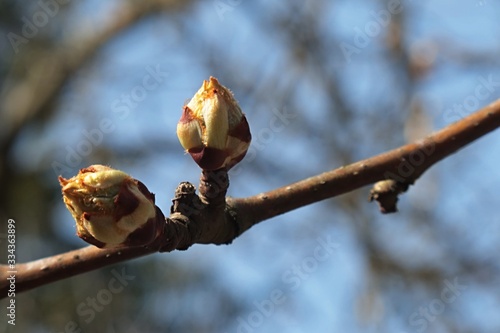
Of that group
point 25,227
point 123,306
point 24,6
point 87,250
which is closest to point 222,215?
point 87,250

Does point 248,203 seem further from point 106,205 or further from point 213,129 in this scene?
point 106,205

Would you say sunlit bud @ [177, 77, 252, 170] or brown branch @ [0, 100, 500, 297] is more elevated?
sunlit bud @ [177, 77, 252, 170]

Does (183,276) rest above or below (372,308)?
below

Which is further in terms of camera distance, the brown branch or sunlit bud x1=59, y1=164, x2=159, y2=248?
the brown branch

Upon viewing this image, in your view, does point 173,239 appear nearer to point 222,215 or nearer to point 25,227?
point 222,215

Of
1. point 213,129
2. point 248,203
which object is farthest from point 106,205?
point 248,203

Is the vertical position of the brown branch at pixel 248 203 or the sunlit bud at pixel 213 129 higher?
the sunlit bud at pixel 213 129
